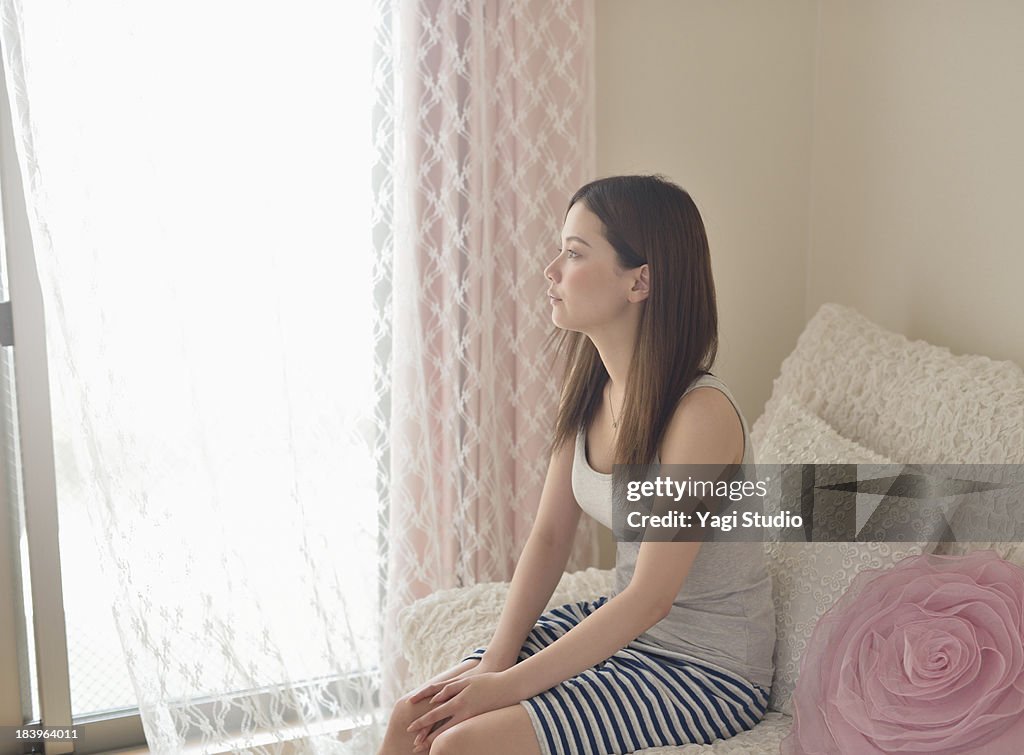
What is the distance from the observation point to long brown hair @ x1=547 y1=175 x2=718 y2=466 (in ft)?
4.64

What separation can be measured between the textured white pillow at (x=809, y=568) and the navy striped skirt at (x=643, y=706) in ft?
0.23

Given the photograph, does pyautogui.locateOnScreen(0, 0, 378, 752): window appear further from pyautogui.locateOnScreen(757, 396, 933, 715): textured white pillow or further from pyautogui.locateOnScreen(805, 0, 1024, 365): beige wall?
pyautogui.locateOnScreen(805, 0, 1024, 365): beige wall

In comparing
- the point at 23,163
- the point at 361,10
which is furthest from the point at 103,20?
the point at 361,10

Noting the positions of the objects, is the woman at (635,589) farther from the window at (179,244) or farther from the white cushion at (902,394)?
the window at (179,244)

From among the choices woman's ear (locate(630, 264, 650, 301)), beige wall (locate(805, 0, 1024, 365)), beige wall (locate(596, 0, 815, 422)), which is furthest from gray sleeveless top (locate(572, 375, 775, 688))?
beige wall (locate(596, 0, 815, 422))

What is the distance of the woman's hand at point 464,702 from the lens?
1308 mm

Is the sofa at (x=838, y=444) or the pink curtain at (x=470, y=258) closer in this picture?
the sofa at (x=838, y=444)

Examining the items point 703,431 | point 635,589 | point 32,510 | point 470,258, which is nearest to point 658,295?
point 703,431

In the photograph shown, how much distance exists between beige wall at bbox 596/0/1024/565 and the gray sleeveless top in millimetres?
746

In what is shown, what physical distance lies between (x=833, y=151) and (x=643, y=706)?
1503 mm

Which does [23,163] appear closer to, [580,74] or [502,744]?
[580,74]

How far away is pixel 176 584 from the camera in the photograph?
1.82m

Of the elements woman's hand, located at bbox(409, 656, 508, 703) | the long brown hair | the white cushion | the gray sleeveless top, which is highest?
the long brown hair

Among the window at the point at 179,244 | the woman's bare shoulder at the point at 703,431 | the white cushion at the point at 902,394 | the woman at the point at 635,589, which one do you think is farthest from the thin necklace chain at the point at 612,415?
the window at the point at 179,244
